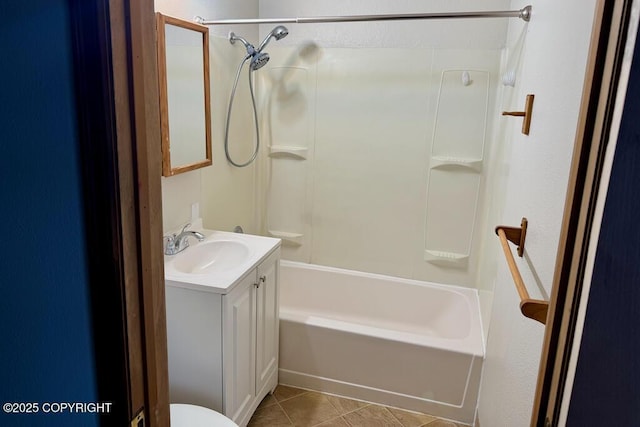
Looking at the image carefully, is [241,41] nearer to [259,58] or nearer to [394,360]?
[259,58]

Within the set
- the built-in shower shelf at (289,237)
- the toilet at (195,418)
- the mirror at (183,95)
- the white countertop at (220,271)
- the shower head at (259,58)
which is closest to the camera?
the toilet at (195,418)

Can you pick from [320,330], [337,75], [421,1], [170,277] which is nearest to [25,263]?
[170,277]

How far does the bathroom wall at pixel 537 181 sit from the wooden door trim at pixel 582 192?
0.43 metres

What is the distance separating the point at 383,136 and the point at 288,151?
65 cm

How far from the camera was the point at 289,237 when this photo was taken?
325cm

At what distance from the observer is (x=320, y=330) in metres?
2.41

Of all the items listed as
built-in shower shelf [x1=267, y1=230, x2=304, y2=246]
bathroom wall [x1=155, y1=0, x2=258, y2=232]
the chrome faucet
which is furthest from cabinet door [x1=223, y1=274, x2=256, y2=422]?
built-in shower shelf [x1=267, y1=230, x2=304, y2=246]

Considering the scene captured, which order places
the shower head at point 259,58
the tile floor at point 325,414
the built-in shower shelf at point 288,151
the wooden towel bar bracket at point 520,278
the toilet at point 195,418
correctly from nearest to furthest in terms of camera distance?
the wooden towel bar bracket at point 520,278, the toilet at point 195,418, the tile floor at point 325,414, the shower head at point 259,58, the built-in shower shelf at point 288,151

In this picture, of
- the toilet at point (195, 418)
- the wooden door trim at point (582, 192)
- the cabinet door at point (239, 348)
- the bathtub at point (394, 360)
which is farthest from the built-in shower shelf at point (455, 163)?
the wooden door trim at point (582, 192)

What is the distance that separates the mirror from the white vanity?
436mm

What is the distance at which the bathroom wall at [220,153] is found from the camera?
2209 mm

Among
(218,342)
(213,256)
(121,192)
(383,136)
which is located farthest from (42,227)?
(383,136)

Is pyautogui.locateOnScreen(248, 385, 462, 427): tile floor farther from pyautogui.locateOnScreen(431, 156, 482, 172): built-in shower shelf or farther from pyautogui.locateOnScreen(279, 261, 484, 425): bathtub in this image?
pyautogui.locateOnScreen(431, 156, 482, 172): built-in shower shelf

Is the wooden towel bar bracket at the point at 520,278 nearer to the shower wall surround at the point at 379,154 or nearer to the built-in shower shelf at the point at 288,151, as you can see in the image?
the shower wall surround at the point at 379,154
